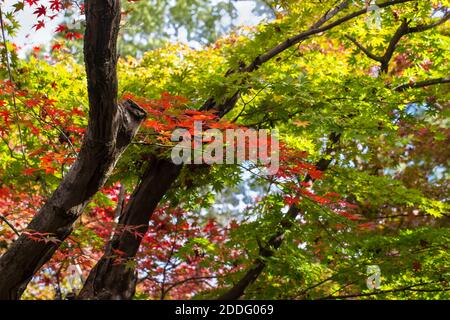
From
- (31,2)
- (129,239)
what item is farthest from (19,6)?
(129,239)

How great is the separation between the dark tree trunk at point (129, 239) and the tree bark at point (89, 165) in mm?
1820

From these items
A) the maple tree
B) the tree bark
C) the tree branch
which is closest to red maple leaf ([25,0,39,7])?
the maple tree

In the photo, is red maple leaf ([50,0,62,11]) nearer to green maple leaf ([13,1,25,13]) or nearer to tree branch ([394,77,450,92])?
green maple leaf ([13,1,25,13])

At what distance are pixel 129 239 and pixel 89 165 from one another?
7.75 feet

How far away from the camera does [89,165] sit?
333 cm

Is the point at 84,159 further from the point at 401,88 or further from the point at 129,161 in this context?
the point at 401,88

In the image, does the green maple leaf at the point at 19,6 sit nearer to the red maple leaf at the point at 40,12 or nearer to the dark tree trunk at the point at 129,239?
the red maple leaf at the point at 40,12

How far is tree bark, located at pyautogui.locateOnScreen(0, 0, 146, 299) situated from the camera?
293 cm

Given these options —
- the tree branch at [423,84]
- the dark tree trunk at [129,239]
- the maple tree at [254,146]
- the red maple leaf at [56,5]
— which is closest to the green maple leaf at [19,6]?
the maple tree at [254,146]

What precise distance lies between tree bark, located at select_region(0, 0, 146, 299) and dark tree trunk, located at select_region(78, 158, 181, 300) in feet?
5.97

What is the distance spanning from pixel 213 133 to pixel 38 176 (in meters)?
2.43

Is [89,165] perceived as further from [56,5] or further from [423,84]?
[423,84]

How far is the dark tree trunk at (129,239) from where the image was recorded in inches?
213
